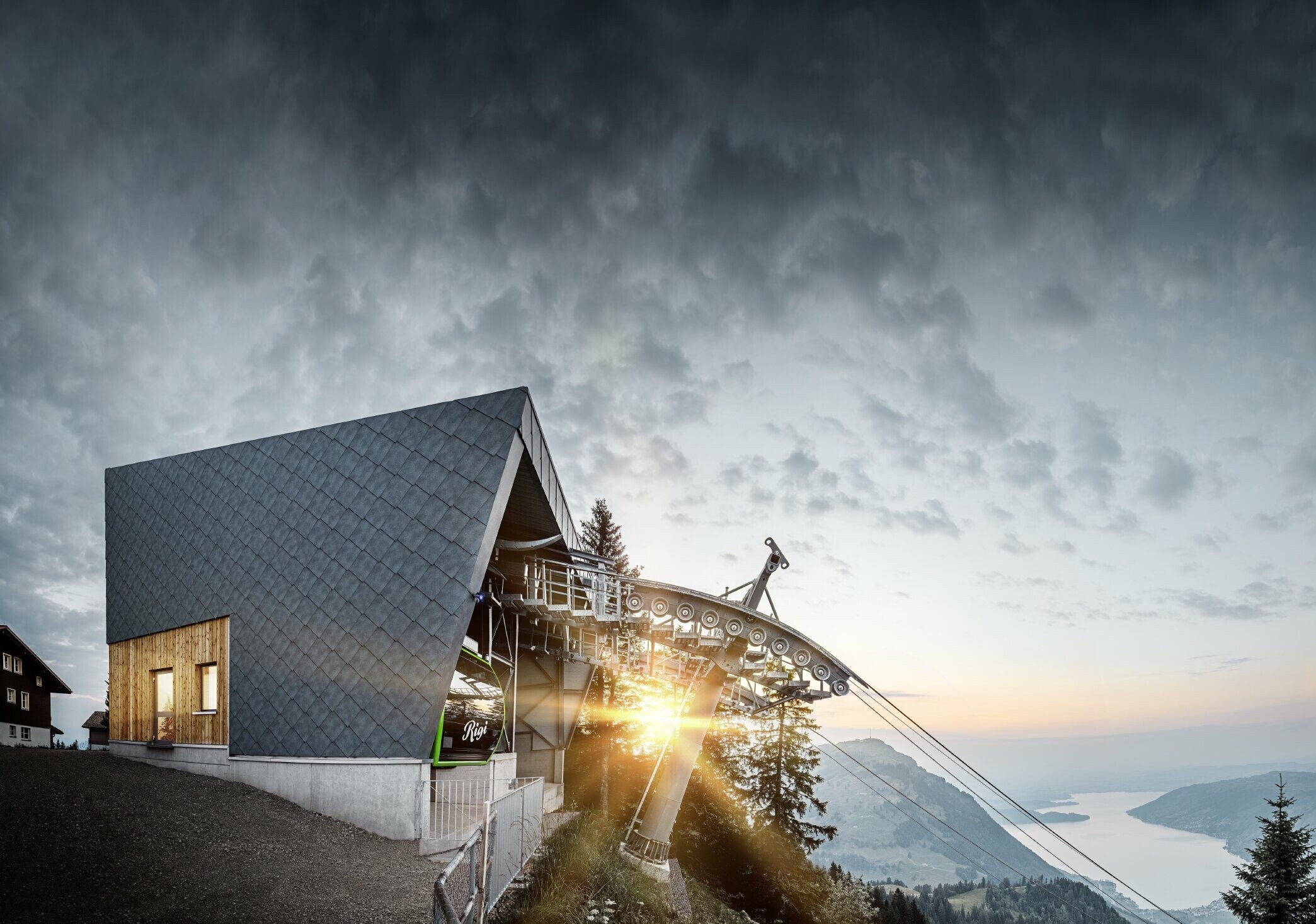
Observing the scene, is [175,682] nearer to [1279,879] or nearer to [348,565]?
[348,565]

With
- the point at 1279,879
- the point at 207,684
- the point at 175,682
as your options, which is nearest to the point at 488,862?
the point at 207,684

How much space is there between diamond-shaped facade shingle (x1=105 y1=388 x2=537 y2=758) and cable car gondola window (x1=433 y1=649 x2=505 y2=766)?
120 cm

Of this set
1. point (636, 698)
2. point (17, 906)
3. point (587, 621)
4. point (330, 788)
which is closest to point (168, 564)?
point (330, 788)

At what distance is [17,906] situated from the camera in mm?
8562

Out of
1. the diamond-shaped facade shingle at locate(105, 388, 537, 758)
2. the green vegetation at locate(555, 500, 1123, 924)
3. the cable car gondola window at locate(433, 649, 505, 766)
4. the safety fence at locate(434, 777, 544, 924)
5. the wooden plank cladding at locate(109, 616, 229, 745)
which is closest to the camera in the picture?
the safety fence at locate(434, 777, 544, 924)

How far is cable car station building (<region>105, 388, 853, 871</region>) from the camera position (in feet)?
55.1

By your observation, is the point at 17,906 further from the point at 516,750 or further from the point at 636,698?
the point at 636,698

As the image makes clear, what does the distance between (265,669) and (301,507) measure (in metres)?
4.05

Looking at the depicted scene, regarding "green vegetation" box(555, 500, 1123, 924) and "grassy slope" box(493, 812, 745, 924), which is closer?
"grassy slope" box(493, 812, 745, 924)

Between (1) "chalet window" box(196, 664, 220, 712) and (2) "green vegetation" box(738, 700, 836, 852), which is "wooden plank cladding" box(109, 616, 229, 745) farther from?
(2) "green vegetation" box(738, 700, 836, 852)

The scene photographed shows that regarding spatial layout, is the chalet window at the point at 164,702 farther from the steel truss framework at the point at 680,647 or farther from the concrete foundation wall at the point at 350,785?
the steel truss framework at the point at 680,647

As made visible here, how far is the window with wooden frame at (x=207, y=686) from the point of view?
2041 centimetres

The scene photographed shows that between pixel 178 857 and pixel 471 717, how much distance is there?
25.4 feet

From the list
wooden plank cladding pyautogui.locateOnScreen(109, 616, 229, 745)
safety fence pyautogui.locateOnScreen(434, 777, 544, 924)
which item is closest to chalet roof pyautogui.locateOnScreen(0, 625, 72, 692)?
wooden plank cladding pyautogui.locateOnScreen(109, 616, 229, 745)
